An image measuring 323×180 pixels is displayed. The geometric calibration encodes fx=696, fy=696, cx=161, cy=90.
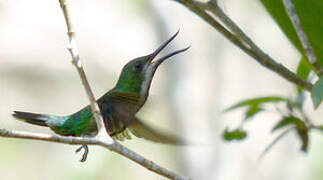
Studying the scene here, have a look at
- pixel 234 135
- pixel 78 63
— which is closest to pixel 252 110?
pixel 234 135

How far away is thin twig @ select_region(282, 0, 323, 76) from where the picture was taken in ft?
6.13

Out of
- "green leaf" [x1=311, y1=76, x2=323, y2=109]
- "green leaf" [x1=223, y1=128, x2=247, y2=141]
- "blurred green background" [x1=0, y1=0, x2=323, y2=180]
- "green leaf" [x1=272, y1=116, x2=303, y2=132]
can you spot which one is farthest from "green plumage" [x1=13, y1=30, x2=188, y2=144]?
"blurred green background" [x1=0, y1=0, x2=323, y2=180]

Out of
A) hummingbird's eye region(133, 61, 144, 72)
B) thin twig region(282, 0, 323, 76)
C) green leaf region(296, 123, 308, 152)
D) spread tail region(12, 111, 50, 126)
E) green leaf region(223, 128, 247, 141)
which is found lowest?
spread tail region(12, 111, 50, 126)

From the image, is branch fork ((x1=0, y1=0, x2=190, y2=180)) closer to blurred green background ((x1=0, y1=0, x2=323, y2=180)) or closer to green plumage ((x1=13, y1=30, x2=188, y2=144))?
green plumage ((x1=13, y1=30, x2=188, y2=144))

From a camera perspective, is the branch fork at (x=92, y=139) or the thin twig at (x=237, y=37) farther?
the thin twig at (x=237, y=37)

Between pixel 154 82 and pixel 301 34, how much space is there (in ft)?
20.9

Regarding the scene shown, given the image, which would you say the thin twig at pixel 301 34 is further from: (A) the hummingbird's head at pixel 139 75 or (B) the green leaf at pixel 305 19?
(A) the hummingbird's head at pixel 139 75

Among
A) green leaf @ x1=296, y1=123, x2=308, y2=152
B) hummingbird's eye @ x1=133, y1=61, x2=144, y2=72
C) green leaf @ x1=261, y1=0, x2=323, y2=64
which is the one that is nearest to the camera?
green leaf @ x1=261, y1=0, x2=323, y2=64

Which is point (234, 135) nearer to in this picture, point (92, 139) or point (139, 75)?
point (139, 75)

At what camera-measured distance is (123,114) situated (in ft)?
7.47

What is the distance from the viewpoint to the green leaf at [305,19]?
2.01 meters

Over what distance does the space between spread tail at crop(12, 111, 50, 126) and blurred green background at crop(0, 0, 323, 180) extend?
416cm

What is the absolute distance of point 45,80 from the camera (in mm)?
8672

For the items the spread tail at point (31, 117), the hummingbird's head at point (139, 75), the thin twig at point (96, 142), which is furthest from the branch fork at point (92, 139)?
the hummingbird's head at point (139, 75)
